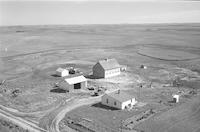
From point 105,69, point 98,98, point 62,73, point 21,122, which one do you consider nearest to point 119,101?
point 98,98

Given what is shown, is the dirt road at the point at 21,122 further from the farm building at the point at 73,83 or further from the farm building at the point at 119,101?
the farm building at the point at 73,83

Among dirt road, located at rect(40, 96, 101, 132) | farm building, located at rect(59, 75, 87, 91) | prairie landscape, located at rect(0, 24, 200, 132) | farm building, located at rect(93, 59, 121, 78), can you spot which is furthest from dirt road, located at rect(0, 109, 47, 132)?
farm building, located at rect(93, 59, 121, 78)

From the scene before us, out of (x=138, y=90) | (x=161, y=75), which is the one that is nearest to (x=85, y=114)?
(x=138, y=90)

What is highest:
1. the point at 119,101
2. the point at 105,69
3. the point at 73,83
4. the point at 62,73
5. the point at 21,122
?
the point at 105,69

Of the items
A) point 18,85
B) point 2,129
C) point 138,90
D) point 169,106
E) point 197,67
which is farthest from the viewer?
point 197,67

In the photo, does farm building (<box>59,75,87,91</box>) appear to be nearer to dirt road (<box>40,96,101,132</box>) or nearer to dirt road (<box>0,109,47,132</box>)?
dirt road (<box>40,96,101,132</box>)

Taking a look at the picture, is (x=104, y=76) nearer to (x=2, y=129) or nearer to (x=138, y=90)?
(x=138, y=90)

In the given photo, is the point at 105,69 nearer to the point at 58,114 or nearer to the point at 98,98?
the point at 98,98

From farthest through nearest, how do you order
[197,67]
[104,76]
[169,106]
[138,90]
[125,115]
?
[197,67], [104,76], [138,90], [169,106], [125,115]
